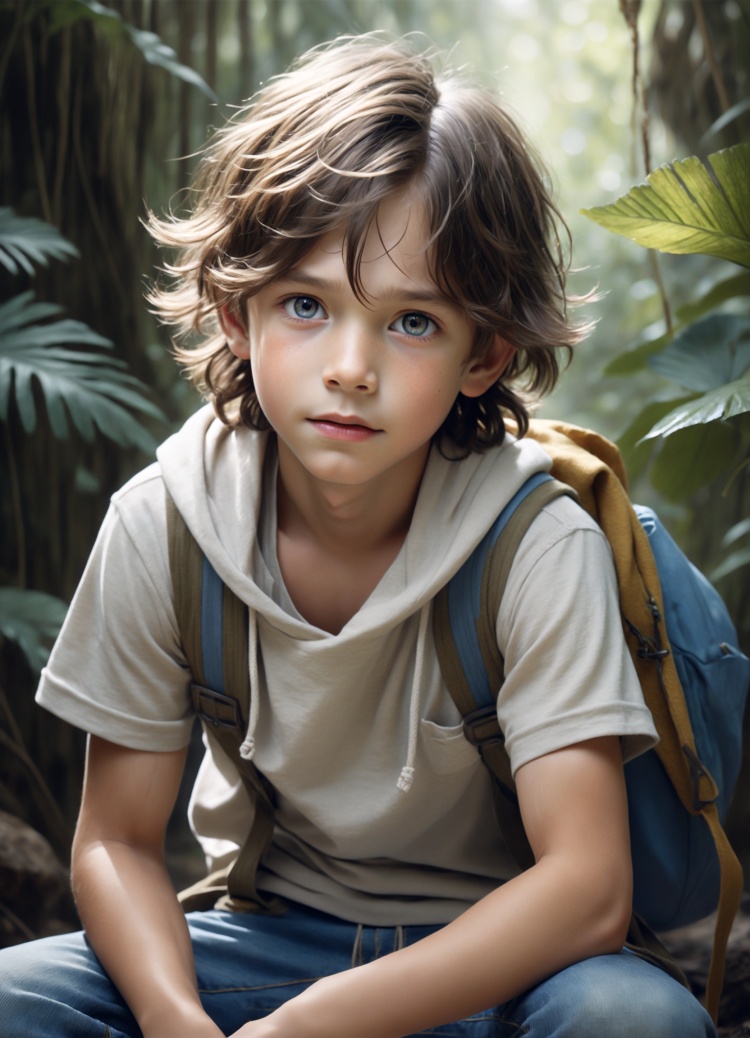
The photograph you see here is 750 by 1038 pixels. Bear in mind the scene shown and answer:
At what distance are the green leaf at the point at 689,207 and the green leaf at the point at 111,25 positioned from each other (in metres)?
0.80

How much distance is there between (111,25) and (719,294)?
3.61ft

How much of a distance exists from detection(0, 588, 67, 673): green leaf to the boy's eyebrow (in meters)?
0.75

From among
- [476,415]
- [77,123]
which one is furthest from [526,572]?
[77,123]

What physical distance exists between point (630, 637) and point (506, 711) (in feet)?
0.61

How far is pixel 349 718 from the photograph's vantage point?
1370mm

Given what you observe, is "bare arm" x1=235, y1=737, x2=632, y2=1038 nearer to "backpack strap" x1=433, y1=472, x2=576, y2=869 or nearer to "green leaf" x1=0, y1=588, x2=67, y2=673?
"backpack strap" x1=433, y1=472, x2=576, y2=869

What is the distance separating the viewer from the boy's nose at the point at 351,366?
1188mm

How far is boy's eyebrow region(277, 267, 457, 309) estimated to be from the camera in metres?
1.21

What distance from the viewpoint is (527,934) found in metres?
1.14

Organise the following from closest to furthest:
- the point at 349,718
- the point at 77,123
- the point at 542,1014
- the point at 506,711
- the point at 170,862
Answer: the point at 542,1014, the point at 506,711, the point at 349,718, the point at 77,123, the point at 170,862

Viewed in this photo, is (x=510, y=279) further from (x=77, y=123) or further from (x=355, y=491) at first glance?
(x=77, y=123)

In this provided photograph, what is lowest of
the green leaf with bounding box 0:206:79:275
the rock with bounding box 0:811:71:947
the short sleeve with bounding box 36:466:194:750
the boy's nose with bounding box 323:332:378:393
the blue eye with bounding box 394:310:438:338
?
the rock with bounding box 0:811:71:947

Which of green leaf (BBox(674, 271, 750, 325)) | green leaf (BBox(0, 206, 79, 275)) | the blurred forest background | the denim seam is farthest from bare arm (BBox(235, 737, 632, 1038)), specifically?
green leaf (BBox(0, 206, 79, 275))

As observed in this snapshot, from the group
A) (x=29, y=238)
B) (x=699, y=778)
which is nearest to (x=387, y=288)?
(x=699, y=778)
